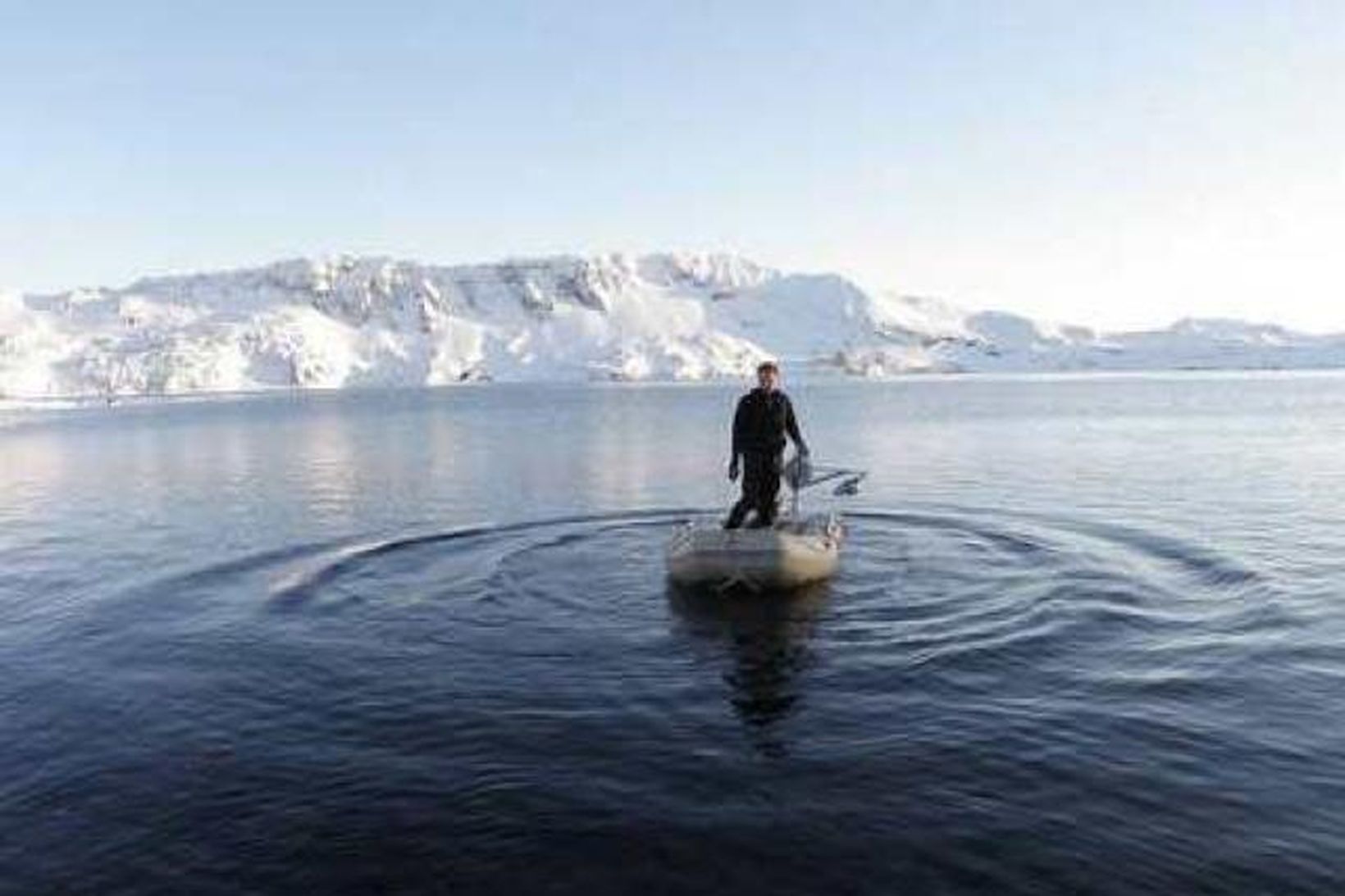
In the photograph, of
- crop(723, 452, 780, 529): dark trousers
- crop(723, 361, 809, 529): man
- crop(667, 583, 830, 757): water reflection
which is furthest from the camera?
crop(723, 452, 780, 529): dark trousers

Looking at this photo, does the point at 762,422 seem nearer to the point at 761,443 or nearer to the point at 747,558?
the point at 761,443

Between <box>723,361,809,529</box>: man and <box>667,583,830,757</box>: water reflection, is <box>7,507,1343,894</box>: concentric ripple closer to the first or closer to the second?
<box>667,583,830,757</box>: water reflection

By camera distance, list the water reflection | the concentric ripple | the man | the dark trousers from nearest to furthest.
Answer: the concentric ripple, the water reflection, the man, the dark trousers

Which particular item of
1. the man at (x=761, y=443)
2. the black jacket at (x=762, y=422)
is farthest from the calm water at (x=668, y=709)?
the black jacket at (x=762, y=422)

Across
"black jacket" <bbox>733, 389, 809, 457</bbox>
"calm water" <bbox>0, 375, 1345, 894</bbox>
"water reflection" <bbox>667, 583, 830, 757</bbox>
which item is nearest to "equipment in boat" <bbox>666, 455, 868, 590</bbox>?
"water reflection" <bbox>667, 583, 830, 757</bbox>

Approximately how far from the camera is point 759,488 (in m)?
24.4

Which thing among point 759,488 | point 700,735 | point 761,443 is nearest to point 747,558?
point 759,488

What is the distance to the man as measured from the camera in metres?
23.9

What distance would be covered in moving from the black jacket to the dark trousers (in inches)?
6.1

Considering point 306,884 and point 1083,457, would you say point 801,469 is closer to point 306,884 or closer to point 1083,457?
point 306,884

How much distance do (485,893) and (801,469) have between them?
53.0 ft

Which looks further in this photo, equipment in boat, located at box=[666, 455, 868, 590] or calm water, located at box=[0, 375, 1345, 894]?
equipment in boat, located at box=[666, 455, 868, 590]

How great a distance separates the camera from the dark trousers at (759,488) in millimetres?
24234

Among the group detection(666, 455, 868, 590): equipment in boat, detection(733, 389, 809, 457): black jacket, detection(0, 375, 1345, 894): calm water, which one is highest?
detection(733, 389, 809, 457): black jacket
